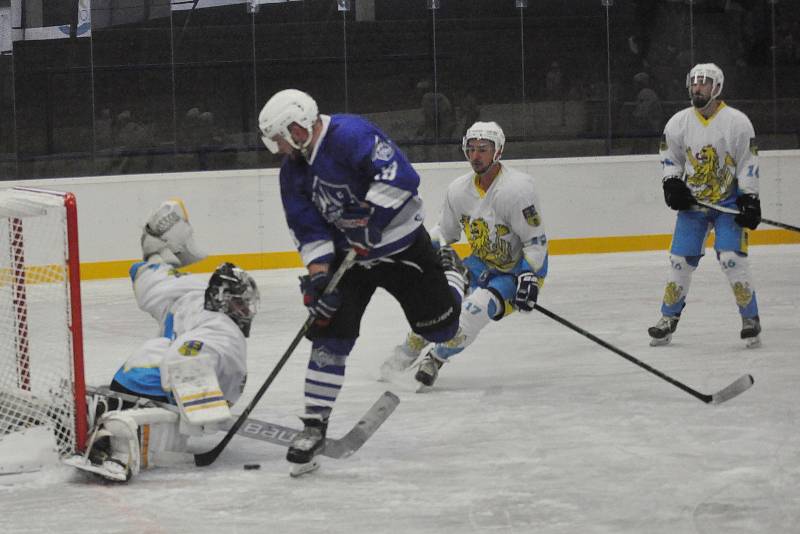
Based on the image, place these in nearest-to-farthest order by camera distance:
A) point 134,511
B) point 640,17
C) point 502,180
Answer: point 134,511 < point 502,180 < point 640,17

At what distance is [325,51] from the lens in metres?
8.75

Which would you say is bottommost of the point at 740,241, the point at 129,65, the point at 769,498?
the point at 769,498

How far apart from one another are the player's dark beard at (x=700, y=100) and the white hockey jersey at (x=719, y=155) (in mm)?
57

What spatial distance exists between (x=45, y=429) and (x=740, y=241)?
284 centimetres

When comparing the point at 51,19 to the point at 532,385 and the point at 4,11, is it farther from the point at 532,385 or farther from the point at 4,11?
the point at 532,385

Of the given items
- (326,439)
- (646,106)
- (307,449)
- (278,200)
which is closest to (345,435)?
(326,439)

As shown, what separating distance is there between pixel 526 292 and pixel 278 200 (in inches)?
167

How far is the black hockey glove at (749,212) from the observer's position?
16.6 feet

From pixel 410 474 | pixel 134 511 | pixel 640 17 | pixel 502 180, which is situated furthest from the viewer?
pixel 640 17

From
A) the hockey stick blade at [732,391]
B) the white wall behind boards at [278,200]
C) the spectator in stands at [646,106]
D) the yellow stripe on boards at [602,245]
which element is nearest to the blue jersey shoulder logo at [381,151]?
the hockey stick blade at [732,391]

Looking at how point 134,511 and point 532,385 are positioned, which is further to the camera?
point 532,385

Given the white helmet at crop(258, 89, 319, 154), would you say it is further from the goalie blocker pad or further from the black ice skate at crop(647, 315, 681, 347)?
the black ice skate at crop(647, 315, 681, 347)

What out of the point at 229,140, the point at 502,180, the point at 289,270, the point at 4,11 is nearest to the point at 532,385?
the point at 502,180

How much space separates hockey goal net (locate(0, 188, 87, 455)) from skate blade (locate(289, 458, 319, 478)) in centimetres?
52
